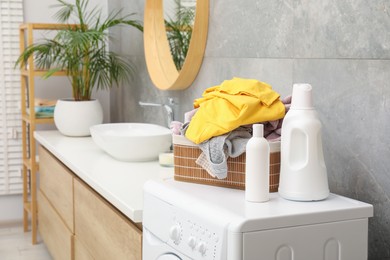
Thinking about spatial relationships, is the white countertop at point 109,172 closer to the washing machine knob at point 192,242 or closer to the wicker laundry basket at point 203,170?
the wicker laundry basket at point 203,170

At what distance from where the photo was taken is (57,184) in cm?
316

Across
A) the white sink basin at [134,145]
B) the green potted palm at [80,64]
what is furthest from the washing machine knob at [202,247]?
the green potted palm at [80,64]

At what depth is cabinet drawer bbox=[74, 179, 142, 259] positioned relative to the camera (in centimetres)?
197

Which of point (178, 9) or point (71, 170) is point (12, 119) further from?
point (178, 9)

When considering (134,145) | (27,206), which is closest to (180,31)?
(134,145)

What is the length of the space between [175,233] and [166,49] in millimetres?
1760

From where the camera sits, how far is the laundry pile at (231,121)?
1.64 m

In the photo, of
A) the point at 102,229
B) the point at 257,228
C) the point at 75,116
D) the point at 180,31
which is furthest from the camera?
the point at 75,116

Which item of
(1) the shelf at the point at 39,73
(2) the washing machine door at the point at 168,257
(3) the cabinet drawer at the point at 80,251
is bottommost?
(3) the cabinet drawer at the point at 80,251

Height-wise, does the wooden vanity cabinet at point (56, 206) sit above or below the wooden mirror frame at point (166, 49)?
below

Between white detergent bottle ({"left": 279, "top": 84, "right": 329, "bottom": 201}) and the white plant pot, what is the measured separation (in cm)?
219

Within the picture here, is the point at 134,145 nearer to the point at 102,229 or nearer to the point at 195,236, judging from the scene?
the point at 102,229

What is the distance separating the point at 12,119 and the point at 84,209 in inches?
74.2

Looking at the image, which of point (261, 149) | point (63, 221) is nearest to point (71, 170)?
point (63, 221)
